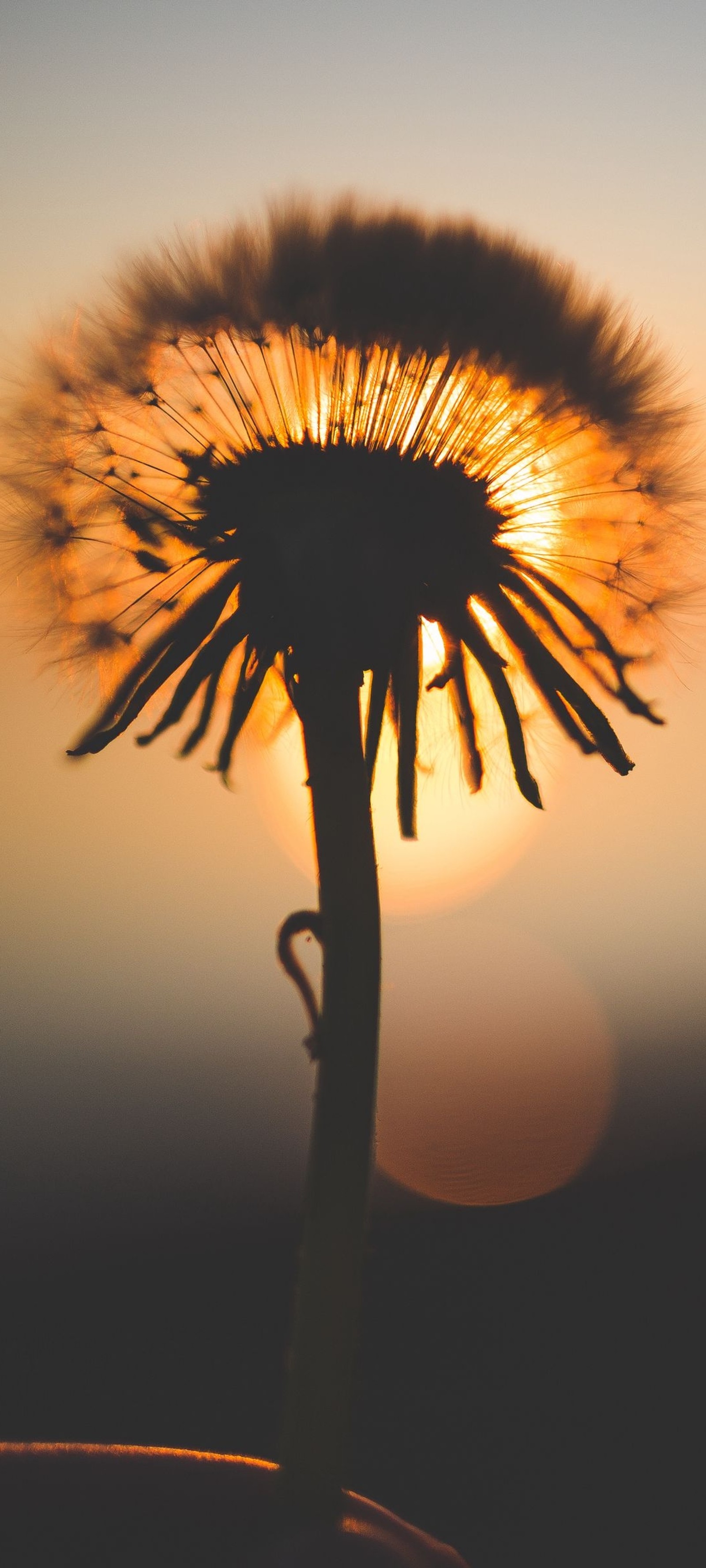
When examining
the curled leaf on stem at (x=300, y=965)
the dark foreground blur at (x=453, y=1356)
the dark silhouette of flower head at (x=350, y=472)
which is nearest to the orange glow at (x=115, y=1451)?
the curled leaf on stem at (x=300, y=965)

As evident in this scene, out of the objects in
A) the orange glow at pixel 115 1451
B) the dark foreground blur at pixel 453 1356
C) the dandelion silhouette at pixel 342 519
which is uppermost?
the dandelion silhouette at pixel 342 519

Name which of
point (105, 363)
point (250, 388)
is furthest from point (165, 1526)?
point (105, 363)

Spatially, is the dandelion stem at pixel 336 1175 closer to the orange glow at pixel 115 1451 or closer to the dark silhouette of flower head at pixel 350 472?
the dark silhouette of flower head at pixel 350 472

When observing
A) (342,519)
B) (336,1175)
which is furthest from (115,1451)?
(342,519)

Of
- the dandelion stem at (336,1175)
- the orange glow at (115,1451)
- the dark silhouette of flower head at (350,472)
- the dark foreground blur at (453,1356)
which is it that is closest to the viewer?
the dandelion stem at (336,1175)

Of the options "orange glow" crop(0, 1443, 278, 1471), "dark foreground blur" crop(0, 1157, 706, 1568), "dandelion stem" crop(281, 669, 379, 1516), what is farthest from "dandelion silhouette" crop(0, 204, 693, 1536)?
"dark foreground blur" crop(0, 1157, 706, 1568)

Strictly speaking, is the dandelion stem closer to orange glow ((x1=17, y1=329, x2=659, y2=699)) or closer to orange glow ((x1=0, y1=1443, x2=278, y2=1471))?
orange glow ((x1=0, y1=1443, x2=278, y2=1471))

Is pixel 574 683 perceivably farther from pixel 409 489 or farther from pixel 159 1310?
pixel 159 1310

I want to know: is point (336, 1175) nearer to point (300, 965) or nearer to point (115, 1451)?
point (300, 965)
